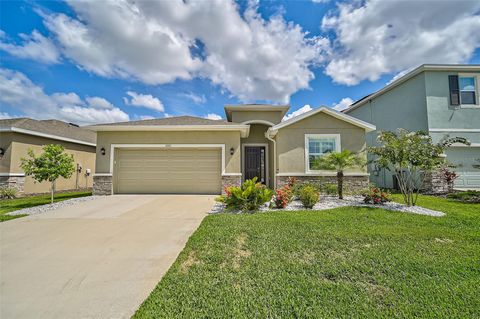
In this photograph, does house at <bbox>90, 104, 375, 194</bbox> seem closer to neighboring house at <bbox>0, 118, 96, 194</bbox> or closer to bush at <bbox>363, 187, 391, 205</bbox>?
bush at <bbox>363, 187, 391, 205</bbox>

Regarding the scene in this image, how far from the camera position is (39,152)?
11469 mm

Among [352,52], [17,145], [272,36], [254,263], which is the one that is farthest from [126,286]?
[352,52]

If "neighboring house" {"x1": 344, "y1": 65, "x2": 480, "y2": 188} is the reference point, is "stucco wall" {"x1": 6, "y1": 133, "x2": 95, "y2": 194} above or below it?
below

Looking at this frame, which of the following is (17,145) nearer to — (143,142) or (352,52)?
(143,142)

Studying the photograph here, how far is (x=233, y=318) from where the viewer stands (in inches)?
77.9

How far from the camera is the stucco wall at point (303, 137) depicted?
9719mm

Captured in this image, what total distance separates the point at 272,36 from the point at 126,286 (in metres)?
11.3

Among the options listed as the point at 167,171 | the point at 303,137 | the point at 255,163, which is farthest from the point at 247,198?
the point at 255,163

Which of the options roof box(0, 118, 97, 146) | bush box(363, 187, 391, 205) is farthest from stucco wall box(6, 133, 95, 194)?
bush box(363, 187, 391, 205)

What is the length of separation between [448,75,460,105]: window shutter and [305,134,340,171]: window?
7579 millimetres

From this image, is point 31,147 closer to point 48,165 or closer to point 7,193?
point 7,193

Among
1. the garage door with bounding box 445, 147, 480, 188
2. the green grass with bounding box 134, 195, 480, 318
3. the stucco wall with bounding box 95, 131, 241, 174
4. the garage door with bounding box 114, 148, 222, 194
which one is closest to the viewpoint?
the green grass with bounding box 134, 195, 480, 318

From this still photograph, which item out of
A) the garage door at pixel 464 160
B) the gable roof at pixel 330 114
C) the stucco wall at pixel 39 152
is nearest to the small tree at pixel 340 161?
the gable roof at pixel 330 114

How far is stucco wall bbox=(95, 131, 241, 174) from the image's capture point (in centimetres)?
997
